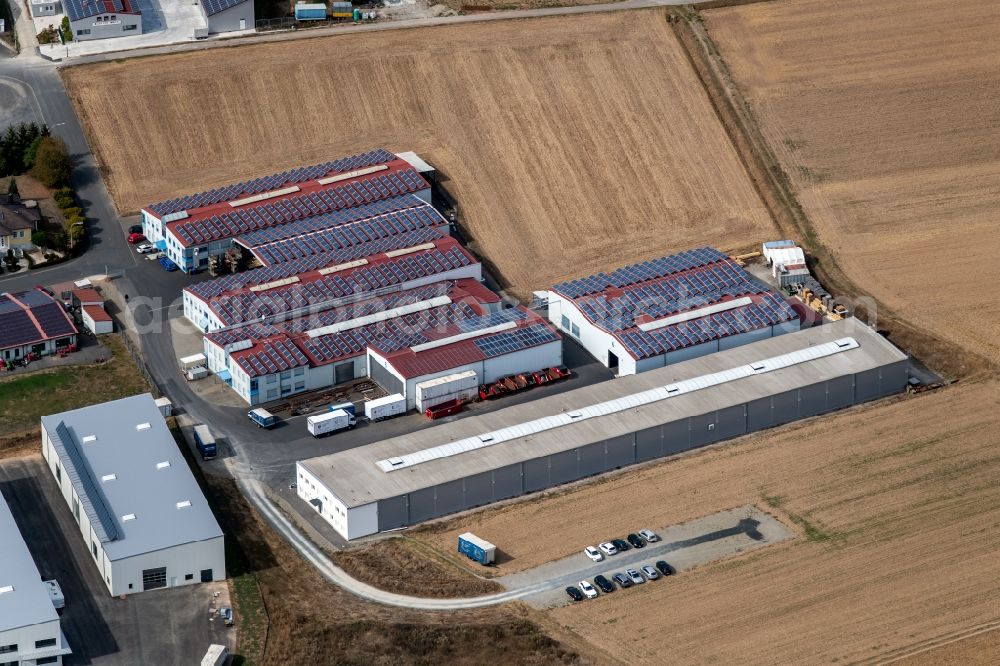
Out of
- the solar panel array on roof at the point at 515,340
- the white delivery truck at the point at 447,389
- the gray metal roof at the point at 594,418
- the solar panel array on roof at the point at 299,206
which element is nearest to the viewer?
the gray metal roof at the point at 594,418

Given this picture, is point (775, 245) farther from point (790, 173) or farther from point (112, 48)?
point (112, 48)

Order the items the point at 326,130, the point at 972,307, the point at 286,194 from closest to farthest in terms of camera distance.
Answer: the point at 972,307 < the point at 286,194 < the point at 326,130

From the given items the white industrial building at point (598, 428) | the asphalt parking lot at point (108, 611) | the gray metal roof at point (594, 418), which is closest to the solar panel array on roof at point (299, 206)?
the white industrial building at point (598, 428)

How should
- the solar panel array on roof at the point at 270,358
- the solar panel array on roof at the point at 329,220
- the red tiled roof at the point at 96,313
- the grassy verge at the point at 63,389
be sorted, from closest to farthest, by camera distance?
the grassy verge at the point at 63,389 → the solar panel array on roof at the point at 270,358 → the red tiled roof at the point at 96,313 → the solar panel array on roof at the point at 329,220

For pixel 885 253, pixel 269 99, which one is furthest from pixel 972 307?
pixel 269 99

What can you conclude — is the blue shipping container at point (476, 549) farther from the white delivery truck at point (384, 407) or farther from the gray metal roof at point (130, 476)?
the white delivery truck at point (384, 407)

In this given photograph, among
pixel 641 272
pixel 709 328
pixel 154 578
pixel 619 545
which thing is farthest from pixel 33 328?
pixel 709 328
